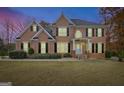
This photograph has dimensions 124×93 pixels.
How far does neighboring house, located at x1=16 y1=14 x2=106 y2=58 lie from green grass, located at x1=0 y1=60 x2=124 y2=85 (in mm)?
170

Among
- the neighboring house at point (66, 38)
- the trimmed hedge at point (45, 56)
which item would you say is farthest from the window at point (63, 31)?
the trimmed hedge at point (45, 56)

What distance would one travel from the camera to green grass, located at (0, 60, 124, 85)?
824 cm

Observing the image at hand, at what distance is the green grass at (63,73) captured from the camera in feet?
27.0

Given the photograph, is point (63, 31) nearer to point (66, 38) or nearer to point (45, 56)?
point (66, 38)

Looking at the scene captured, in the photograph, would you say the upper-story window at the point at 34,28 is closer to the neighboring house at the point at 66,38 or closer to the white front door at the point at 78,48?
the neighboring house at the point at 66,38

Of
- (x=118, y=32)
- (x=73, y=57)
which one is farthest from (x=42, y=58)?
(x=118, y=32)

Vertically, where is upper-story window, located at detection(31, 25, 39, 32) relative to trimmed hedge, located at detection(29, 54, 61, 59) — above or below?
above

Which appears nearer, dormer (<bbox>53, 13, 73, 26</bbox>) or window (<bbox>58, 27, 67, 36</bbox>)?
dormer (<bbox>53, 13, 73, 26</bbox>)

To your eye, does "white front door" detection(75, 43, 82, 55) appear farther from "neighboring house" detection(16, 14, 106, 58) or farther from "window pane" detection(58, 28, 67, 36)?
"window pane" detection(58, 28, 67, 36)

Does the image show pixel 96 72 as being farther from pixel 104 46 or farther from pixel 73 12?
pixel 73 12

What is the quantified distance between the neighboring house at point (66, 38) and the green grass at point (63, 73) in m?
0.17

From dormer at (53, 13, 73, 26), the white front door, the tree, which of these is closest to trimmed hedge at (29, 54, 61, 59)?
the white front door

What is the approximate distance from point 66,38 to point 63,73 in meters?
0.50
